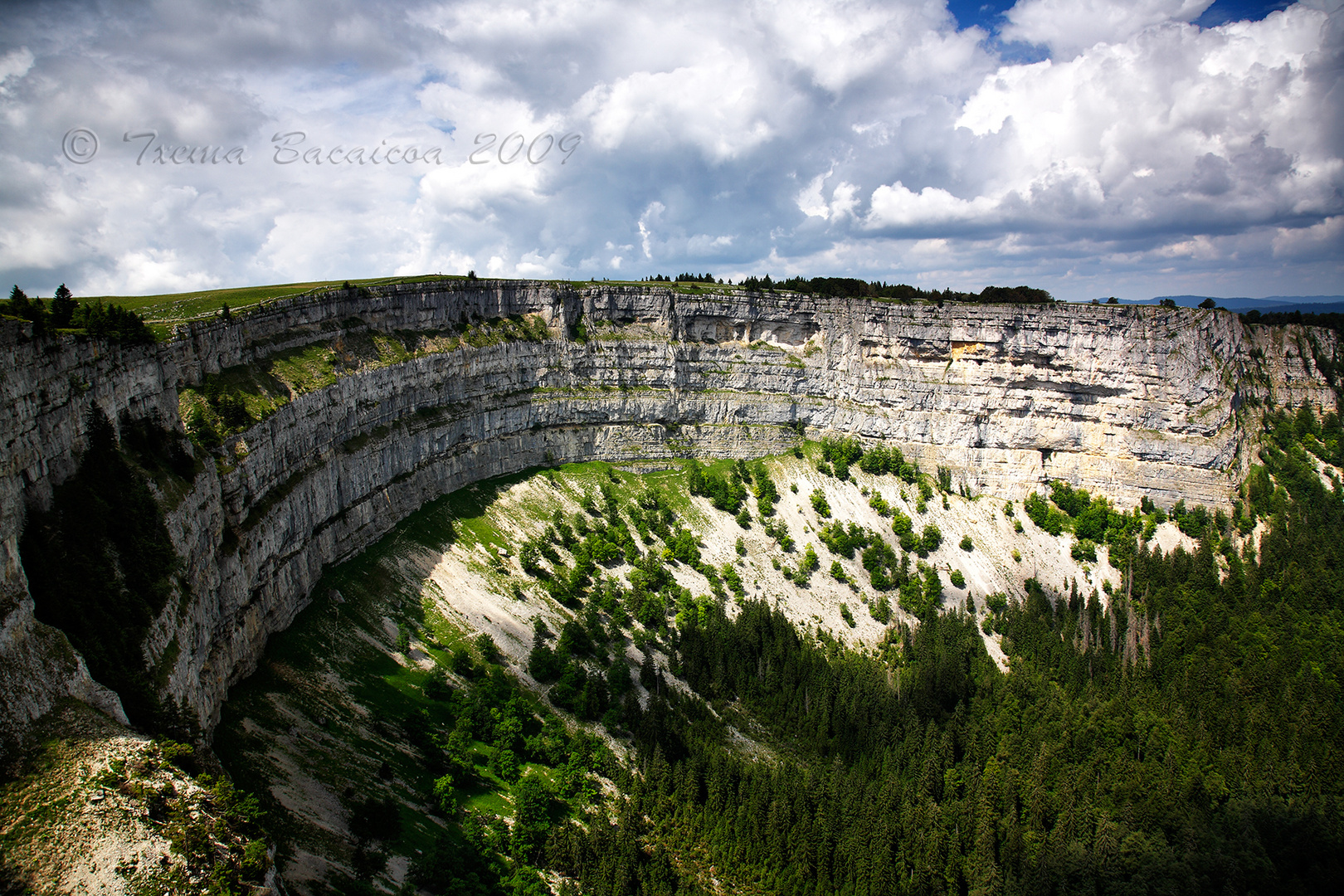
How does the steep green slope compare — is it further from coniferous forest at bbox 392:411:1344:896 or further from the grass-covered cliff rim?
the grass-covered cliff rim

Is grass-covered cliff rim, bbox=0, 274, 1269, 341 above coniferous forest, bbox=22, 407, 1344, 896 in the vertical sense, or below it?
above

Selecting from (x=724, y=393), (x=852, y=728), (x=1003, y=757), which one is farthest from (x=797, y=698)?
(x=724, y=393)

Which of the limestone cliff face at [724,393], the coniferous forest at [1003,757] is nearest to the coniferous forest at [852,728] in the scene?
the coniferous forest at [1003,757]

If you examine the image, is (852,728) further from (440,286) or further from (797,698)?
(440,286)

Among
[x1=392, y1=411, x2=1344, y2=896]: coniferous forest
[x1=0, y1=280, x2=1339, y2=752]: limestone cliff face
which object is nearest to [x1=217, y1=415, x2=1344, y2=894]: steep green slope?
[x1=392, y1=411, x2=1344, y2=896]: coniferous forest

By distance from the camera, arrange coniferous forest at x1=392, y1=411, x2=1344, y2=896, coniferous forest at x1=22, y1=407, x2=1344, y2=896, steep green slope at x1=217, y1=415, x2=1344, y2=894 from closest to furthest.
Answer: coniferous forest at x1=22, y1=407, x2=1344, y2=896
steep green slope at x1=217, y1=415, x2=1344, y2=894
coniferous forest at x1=392, y1=411, x2=1344, y2=896

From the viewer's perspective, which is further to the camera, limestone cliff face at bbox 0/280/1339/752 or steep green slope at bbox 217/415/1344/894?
limestone cliff face at bbox 0/280/1339/752

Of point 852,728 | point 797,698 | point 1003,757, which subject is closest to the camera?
point 1003,757

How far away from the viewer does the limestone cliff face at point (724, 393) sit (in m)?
61.1

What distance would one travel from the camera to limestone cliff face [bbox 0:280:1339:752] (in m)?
61.1

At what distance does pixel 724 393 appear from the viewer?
111 meters

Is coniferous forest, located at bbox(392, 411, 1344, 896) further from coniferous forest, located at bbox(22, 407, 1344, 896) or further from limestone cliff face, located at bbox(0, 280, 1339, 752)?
limestone cliff face, located at bbox(0, 280, 1339, 752)

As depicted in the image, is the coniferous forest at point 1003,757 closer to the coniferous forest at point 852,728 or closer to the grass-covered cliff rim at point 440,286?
the coniferous forest at point 852,728

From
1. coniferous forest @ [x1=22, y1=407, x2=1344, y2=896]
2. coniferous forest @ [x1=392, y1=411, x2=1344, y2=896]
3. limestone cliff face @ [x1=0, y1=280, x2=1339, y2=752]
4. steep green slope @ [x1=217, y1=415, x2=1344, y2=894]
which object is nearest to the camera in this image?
coniferous forest @ [x1=22, y1=407, x2=1344, y2=896]
